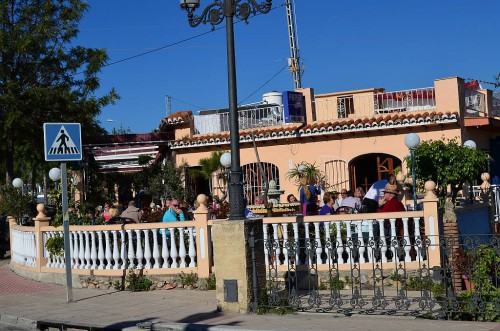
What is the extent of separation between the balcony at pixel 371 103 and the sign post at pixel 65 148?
38.5 feet

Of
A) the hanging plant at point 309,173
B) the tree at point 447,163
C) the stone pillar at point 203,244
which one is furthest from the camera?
the hanging plant at point 309,173

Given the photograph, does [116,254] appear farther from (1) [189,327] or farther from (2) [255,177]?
(2) [255,177]

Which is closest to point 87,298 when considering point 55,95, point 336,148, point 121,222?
point 121,222

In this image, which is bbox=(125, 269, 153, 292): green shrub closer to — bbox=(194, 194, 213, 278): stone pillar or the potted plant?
bbox=(194, 194, 213, 278): stone pillar

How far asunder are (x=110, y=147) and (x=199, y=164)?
125 inches

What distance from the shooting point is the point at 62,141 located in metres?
12.5

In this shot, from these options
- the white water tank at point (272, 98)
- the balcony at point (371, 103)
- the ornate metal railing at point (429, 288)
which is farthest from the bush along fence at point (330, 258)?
the white water tank at point (272, 98)

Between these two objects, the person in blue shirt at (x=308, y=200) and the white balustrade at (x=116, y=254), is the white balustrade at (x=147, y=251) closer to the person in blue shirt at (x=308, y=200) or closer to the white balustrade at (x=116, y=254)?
the white balustrade at (x=116, y=254)

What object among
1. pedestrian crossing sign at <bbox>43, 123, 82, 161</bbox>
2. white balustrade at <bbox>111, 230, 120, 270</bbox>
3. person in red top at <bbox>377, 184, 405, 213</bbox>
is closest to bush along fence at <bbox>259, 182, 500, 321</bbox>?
person in red top at <bbox>377, 184, 405, 213</bbox>

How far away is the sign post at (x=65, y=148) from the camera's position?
12.4 m

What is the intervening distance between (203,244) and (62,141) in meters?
2.85

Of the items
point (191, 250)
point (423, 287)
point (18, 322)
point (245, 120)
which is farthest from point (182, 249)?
point (245, 120)

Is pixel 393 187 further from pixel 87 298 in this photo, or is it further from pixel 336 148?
pixel 336 148

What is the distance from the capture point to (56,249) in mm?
15016
